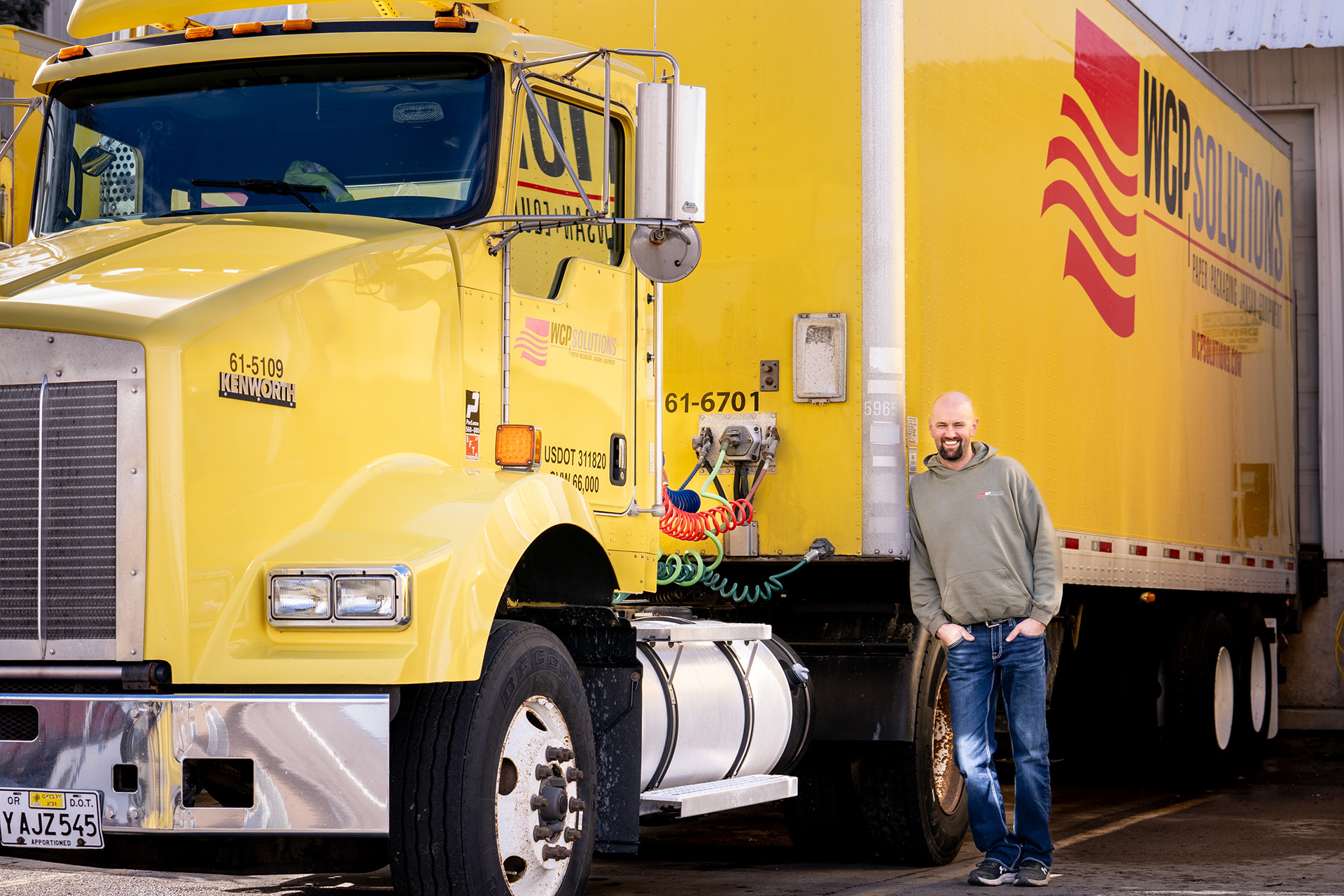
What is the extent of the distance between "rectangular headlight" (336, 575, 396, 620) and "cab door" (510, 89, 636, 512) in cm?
133

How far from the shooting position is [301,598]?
4816 millimetres

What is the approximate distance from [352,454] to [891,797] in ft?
11.9

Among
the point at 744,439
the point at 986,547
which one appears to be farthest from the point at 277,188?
the point at 986,547

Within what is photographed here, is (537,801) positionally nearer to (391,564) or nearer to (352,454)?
(391,564)

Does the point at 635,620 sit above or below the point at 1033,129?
below

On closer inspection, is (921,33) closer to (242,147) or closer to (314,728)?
(242,147)

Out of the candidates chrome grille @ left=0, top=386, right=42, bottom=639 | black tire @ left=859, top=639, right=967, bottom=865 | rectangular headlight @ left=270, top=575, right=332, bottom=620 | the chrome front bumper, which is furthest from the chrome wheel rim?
black tire @ left=859, top=639, right=967, bottom=865

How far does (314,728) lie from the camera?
15.4 feet

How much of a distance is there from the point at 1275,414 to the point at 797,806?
7.38 meters

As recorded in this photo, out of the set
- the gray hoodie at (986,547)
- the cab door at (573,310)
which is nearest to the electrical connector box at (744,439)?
the gray hoodie at (986,547)

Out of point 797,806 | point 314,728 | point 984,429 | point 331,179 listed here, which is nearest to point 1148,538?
Answer: point 984,429

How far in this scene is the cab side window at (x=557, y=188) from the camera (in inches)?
242

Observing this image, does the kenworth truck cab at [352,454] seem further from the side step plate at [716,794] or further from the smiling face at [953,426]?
the smiling face at [953,426]

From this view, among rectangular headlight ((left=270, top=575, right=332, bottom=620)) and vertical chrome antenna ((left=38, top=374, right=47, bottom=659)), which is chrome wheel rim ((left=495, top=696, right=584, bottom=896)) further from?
→ vertical chrome antenna ((left=38, top=374, right=47, bottom=659))
